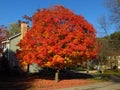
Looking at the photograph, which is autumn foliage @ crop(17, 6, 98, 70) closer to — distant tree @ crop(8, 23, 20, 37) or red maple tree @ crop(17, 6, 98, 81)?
red maple tree @ crop(17, 6, 98, 81)

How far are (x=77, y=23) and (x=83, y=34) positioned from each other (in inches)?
54.1

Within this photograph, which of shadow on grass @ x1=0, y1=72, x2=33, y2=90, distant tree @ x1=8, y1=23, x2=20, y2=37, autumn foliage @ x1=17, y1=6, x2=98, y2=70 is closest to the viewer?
shadow on grass @ x1=0, y1=72, x2=33, y2=90

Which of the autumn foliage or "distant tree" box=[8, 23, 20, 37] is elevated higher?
"distant tree" box=[8, 23, 20, 37]

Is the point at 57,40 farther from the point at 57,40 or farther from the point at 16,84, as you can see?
the point at 16,84

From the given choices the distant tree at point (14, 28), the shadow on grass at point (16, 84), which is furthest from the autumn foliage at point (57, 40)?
the distant tree at point (14, 28)

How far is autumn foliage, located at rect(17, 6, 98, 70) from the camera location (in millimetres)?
28750

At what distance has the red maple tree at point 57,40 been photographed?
28750 millimetres

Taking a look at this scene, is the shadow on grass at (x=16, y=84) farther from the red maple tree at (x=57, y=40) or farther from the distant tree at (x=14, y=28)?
the distant tree at (x=14, y=28)

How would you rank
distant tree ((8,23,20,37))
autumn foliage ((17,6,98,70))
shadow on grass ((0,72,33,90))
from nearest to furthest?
shadow on grass ((0,72,33,90)), autumn foliage ((17,6,98,70)), distant tree ((8,23,20,37))

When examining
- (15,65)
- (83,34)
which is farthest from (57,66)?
(15,65)

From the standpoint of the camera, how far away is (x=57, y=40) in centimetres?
2895

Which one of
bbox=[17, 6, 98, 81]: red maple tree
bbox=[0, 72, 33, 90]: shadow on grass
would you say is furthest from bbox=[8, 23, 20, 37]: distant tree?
bbox=[17, 6, 98, 81]: red maple tree

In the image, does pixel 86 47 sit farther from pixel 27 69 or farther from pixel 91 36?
pixel 27 69

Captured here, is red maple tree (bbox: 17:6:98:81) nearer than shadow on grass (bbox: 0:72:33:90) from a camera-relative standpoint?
No
